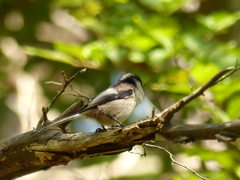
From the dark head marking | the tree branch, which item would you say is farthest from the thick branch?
the dark head marking

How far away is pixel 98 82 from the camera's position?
5.36 metres

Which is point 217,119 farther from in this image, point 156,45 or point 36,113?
point 36,113

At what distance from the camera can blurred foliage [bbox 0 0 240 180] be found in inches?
142

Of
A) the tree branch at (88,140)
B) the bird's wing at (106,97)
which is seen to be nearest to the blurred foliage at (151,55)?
the bird's wing at (106,97)

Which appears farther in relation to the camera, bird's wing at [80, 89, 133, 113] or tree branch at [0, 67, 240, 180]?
bird's wing at [80, 89, 133, 113]

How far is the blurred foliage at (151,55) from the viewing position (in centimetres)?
360

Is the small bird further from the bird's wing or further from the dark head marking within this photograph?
the dark head marking

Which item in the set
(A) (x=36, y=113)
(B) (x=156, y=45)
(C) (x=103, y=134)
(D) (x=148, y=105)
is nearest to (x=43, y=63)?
(A) (x=36, y=113)

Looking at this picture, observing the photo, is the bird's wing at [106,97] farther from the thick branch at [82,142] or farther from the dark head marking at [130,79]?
the thick branch at [82,142]

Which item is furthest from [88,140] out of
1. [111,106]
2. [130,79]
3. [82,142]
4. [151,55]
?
[151,55]

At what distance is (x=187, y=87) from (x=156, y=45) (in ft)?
2.75

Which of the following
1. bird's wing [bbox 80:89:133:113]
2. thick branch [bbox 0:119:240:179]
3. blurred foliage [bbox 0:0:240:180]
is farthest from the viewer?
blurred foliage [bbox 0:0:240:180]

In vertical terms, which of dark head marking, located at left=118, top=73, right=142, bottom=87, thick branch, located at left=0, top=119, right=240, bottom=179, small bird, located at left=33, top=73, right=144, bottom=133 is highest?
dark head marking, located at left=118, top=73, right=142, bottom=87

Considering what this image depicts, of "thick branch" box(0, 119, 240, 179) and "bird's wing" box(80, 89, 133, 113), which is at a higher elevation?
"bird's wing" box(80, 89, 133, 113)
